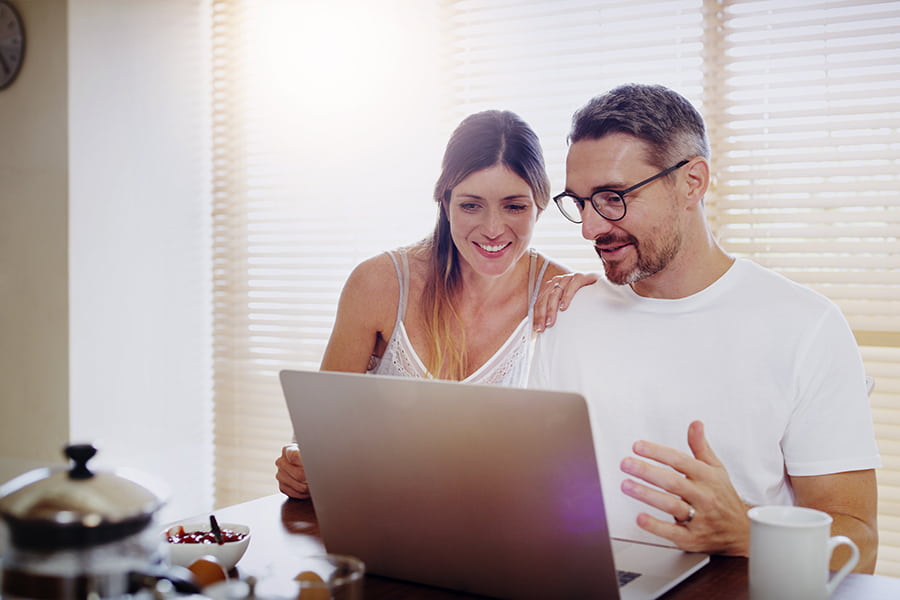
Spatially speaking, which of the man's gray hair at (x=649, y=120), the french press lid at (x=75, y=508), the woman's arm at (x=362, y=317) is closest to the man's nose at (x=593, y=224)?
the man's gray hair at (x=649, y=120)

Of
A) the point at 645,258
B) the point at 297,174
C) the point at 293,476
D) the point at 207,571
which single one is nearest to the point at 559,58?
the point at 297,174

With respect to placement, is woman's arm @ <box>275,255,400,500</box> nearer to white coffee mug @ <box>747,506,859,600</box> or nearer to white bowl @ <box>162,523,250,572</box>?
white bowl @ <box>162,523,250,572</box>

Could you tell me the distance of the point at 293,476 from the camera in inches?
60.6

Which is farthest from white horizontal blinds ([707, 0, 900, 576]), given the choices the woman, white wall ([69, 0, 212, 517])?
white wall ([69, 0, 212, 517])

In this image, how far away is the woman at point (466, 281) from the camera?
85.0 inches

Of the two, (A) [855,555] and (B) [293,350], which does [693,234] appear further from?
(B) [293,350]

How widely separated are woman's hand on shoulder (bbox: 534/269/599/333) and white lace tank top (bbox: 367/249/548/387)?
15.2 inches

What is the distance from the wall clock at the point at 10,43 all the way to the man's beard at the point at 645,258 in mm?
2715

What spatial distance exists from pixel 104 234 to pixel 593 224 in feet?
7.84

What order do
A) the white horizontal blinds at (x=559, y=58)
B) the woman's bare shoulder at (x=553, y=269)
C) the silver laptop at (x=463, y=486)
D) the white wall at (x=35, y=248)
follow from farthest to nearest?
the white wall at (x=35, y=248) < the white horizontal blinds at (x=559, y=58) < the woman's bare shoulder at (x=553, y=269) < the silver laptop at (x=463, y=486)

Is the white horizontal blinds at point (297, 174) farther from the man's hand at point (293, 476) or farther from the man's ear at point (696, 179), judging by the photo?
the man's hand at point (293, 476)

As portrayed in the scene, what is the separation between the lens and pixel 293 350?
11.7 feet

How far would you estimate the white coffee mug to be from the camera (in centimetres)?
90

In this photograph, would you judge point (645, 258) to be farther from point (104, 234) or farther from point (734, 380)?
point (104, 234)
